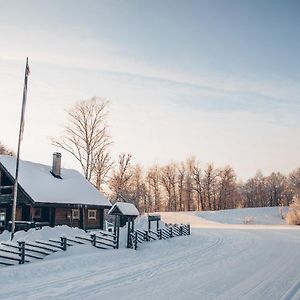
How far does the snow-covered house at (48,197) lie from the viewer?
29.0m

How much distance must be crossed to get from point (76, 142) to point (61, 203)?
15.0 m

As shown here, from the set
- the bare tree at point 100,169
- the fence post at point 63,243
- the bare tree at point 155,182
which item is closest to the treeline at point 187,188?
the bare tree at point 155,182

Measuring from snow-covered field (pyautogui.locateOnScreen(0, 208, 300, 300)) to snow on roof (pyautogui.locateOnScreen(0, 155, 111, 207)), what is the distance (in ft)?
35.1

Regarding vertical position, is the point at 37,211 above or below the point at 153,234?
above

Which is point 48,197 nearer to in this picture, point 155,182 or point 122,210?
point 122,210

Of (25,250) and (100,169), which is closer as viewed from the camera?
(25,250)

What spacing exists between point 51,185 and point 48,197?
2.44 m

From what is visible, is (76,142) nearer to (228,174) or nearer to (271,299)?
(271,299)

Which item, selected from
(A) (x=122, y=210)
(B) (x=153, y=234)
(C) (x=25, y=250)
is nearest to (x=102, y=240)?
(A) (x=122, y=210)

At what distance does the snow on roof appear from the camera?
96.2 ft

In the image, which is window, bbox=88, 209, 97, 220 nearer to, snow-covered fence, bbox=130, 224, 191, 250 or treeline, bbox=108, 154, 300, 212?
snow-covered fence, bbox=130, 224, 191, 250

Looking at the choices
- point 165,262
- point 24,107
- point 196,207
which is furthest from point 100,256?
point 196,207

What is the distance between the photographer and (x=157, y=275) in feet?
45.4

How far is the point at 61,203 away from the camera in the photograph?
3030 centimetres
